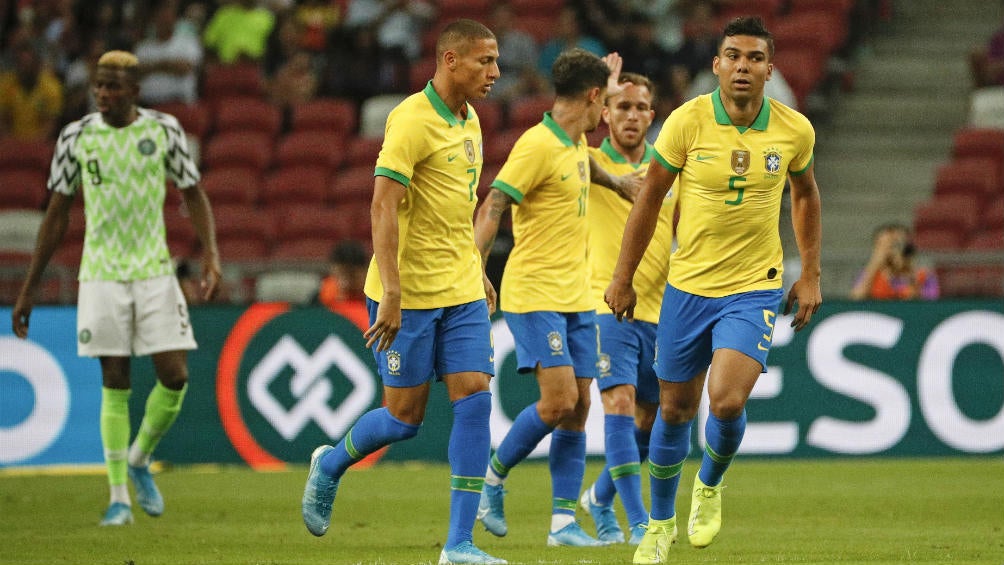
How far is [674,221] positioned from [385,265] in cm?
328

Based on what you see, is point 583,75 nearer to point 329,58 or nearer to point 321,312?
point 321,312

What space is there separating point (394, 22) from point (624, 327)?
11093 millimetres

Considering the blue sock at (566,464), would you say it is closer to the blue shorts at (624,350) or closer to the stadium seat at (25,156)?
the blue shorts at (624,350)

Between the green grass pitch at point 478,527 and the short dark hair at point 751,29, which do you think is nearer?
the short dark hair at point 751,29

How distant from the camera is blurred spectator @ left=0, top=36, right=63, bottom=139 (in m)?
19.1

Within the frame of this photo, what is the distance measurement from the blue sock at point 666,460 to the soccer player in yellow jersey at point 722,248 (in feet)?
0.04

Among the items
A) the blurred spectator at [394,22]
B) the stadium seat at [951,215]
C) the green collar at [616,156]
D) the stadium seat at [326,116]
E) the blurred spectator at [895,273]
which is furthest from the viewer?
the blurred spectator at [394,22]

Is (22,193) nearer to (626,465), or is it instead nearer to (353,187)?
(353,187)

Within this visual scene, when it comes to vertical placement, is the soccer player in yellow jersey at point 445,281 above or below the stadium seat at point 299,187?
above

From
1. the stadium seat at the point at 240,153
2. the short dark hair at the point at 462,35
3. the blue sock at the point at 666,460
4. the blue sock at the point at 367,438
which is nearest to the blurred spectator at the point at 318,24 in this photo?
the stadium seat at the point at 240,153

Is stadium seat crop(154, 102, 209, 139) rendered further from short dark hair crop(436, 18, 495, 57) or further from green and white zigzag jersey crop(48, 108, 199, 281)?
short dark hair crop(436, 18, 495, 57)

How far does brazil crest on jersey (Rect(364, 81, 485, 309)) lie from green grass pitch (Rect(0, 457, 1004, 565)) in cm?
130

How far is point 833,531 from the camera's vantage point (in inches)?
335

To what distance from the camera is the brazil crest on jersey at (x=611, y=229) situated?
28.6 ft
